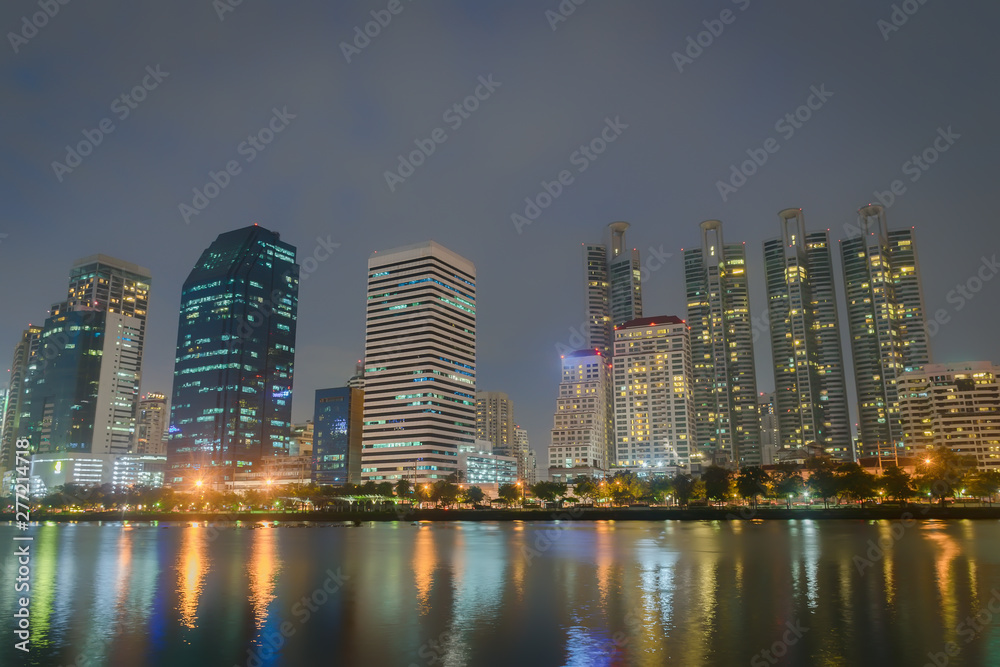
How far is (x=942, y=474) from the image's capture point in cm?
15388

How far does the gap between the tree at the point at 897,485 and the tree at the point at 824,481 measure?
1008cm

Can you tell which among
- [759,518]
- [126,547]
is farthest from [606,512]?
[126,547]

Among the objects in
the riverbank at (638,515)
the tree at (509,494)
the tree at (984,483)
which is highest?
the tree at (984,483)

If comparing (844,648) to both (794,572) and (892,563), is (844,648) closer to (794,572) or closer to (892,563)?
(794,572)

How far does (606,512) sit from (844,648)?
145 meters

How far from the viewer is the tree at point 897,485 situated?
500ft

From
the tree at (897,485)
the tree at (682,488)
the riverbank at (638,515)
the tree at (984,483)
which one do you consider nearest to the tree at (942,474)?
the tree at (984,483)

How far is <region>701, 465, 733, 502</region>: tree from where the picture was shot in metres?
167

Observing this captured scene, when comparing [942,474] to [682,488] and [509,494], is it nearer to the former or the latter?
[682,488]

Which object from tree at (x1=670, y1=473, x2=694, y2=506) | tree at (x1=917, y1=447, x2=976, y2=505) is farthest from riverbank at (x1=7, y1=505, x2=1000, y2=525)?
tree at (x1=670, y1=473, x2=694, y2=506)

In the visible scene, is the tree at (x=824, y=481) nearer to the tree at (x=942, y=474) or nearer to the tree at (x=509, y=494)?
the tree at (x=942, y=474)

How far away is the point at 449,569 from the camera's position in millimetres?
56531

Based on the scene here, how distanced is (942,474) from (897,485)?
10881 millimetres

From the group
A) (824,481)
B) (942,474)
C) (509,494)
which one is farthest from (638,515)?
(942,474)
